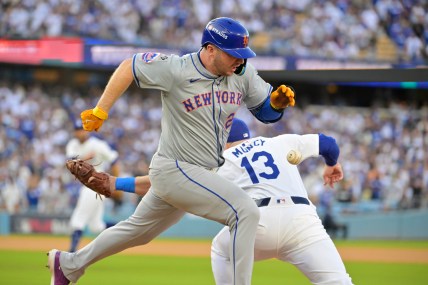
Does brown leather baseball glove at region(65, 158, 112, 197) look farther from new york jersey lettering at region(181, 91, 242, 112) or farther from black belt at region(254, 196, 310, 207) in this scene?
black belt at region(254, 196, 310, 207)

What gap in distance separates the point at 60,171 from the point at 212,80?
14.8m

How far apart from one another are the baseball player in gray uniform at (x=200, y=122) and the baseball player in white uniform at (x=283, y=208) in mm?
187

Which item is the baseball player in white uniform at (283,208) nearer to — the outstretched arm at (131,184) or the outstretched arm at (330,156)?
the outstretched arm at (330,156)

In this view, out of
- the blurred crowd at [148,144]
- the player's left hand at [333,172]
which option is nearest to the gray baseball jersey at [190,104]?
the player's left hand at [333,172]

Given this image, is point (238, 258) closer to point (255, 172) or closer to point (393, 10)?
point (255, 172)

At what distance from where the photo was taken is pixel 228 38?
533 cm

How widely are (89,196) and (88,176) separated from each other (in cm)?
544

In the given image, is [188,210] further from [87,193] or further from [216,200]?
[87,193]

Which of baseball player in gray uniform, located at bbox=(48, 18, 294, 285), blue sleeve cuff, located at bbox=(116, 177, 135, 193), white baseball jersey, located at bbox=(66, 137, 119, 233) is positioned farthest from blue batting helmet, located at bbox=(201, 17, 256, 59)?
white baseball jersey, located at bbox=(66, 137, 119, 233)

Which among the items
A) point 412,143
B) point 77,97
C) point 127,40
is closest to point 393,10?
point 412,143

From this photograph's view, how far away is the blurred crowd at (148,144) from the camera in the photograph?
1939 centimetres

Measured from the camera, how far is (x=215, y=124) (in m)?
5.46

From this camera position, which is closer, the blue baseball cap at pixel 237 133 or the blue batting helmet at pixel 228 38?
the blue batting helmet at pixel 228 38

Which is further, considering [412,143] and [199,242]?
[412,143]
